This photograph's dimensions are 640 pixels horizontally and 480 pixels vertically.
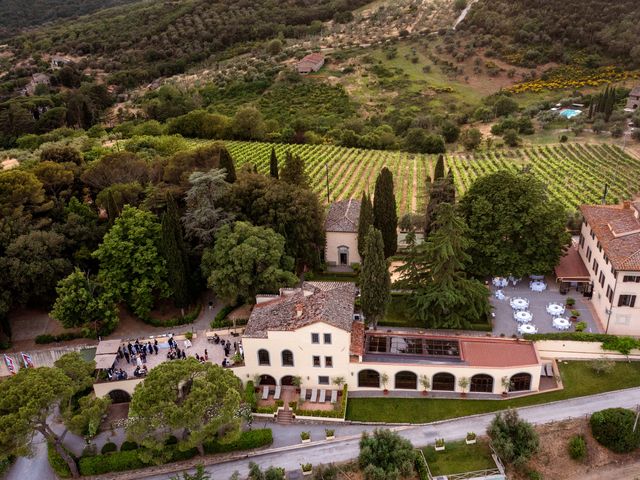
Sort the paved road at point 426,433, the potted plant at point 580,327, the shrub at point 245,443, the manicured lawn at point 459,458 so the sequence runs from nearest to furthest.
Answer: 1. the manicured lawn at point 459,458
2. the paved road at point 426,433
3. the shrub at point 245,443
4. the potted plant at point 580,327

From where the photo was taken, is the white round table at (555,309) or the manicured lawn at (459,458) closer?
the manicured lawn at (459,458)

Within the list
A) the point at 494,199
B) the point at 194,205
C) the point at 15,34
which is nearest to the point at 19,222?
the point at 194,205

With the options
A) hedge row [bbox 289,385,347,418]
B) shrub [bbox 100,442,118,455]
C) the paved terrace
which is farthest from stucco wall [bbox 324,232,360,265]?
shrub [bbox 100,442,118,455]

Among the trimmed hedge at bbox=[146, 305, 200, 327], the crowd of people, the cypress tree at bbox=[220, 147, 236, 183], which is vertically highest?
the cypress tree at bbox=[220, 147, 236, 183]

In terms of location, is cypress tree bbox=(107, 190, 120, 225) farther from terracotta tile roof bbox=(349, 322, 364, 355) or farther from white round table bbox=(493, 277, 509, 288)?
white round table bbox=(493, 277, 509, 288)

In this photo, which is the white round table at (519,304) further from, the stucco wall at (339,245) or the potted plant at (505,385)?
the stucco wall at (339,245)

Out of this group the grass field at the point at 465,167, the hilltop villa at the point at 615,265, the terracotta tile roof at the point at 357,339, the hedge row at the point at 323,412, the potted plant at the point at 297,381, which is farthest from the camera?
the grass field at the point at 465,167

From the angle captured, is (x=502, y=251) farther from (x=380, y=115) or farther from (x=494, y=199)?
(x=380, y=115)

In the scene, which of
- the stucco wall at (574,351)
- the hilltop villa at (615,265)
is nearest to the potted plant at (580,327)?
the hilltop villa at (615,265)
